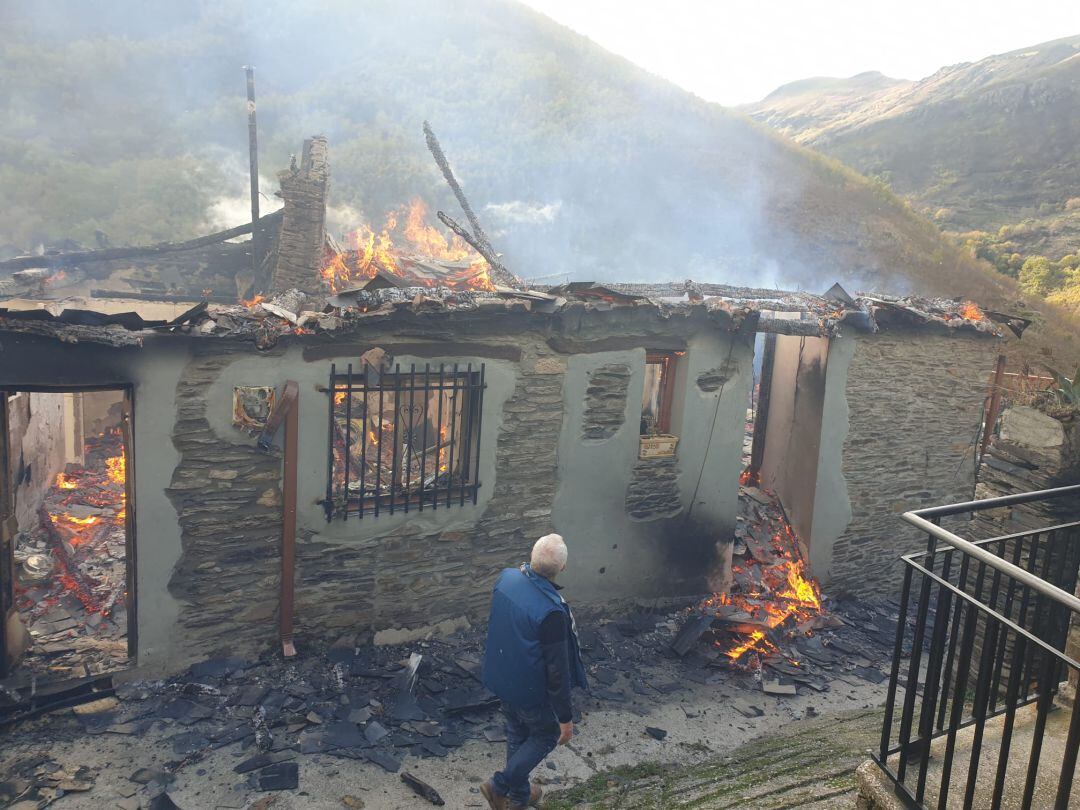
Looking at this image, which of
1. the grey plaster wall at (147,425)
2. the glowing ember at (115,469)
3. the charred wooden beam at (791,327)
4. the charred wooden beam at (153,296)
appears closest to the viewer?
the grey plaster wall at (147,425)

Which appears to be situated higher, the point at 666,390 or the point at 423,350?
the point at 423,350

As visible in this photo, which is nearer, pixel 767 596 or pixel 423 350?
pixel 423 350

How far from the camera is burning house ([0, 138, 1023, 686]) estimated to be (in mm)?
6090

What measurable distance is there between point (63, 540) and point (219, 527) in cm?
405

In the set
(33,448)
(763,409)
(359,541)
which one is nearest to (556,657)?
(359,541)

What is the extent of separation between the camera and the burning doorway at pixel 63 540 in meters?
6.11

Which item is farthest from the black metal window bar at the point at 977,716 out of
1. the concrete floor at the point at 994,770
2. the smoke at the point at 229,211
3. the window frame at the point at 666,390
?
the smoke at the point at 229,211

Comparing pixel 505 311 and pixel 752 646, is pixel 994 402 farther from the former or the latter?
pixel 505 311

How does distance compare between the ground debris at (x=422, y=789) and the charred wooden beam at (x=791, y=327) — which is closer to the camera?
the ground debris at (x=422, y=789)

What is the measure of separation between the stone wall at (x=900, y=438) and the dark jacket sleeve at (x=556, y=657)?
6448mm

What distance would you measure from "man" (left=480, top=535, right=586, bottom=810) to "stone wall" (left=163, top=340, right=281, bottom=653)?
305 centimetres

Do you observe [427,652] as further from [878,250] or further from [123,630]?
[878,250]

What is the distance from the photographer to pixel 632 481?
26.9ft

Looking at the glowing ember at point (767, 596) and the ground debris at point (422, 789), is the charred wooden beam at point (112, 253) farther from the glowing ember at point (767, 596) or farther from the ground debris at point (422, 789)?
the ground debris at point (422, 789)
